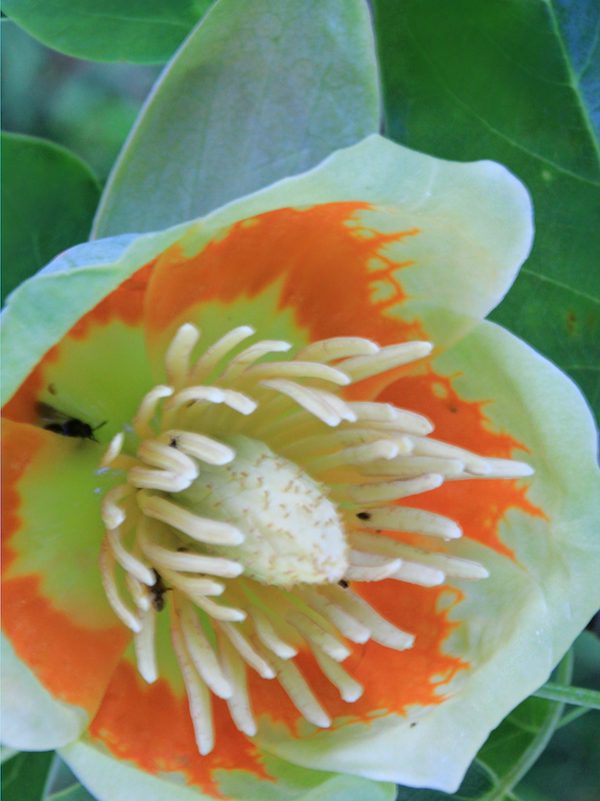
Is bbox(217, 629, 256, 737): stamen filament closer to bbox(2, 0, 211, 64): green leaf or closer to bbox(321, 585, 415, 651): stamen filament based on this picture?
bbox(321, 585, 415, 651): stamen filament

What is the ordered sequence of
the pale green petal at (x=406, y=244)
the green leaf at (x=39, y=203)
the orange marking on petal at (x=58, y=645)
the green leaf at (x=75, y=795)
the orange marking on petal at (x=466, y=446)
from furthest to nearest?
the green leaf at (x=39, y=203), the green leaf at (x=75, y=795), the orange marking on petal at (x=466, y=446), the orange marking on petal at (x=58, y=645), the pale green petal at (x=406, y=244)

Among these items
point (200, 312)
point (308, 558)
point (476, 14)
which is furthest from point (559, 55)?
point (308, 558)

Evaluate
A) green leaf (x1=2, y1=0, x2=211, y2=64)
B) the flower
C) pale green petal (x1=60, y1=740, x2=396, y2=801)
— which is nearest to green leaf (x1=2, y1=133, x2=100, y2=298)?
green leaf (x1=2, y1=0, x2=211, y2=64)

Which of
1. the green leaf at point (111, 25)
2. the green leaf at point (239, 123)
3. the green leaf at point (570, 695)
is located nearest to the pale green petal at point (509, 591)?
the green leaf at point (570, 695)

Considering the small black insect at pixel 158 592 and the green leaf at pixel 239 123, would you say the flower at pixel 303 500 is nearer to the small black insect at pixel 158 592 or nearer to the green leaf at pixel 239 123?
the small black insect at pixel 158 592

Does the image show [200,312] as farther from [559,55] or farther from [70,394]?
[559,55]

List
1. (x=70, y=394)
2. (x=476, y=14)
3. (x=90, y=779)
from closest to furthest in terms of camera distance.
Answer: (x=90, y=779)
(x=70, y=394)
(x=476, y=14)

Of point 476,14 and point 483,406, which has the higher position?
point 476,14
